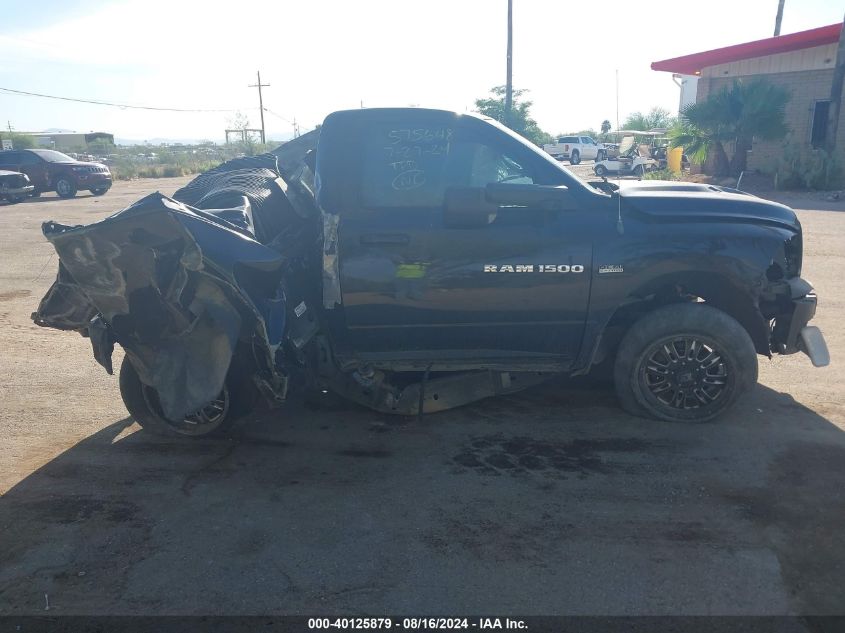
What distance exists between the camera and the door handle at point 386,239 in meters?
4.40

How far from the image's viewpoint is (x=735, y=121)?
2205 centimetres

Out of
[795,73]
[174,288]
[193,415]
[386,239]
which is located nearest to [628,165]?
[795,73]

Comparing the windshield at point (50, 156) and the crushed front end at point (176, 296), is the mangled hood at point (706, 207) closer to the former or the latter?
the crushed front end at point (176, 296)

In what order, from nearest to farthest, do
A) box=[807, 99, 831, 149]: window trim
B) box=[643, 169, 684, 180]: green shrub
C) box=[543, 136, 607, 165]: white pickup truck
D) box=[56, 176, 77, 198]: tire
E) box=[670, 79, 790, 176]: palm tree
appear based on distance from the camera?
box=[670, 79, 790, 176]: palm tree < box=[807, 99, 831, 149]: window trim < box=[56, 176, 77, 198]: tire < box=[643, 169, 684, 180]: green shrub < box=[543, 136, 607, 165]: white pickup truck

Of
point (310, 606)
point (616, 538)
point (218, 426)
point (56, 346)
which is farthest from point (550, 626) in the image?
point (56, 346)

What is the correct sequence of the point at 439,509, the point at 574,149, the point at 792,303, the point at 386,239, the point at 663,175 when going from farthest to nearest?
the point at 574,149, the point at 663,175, the point at 792,303, the point at 386,239, the point at 439,509

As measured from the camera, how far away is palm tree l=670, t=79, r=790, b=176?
21.5 m

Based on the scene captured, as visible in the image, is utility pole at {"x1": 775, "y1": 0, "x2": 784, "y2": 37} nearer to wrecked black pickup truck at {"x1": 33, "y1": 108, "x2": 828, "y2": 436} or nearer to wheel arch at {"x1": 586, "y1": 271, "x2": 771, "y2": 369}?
wrecked black pickup truck at {"x1": 33, "y1": 108, "x2": 828, "y2": 436}

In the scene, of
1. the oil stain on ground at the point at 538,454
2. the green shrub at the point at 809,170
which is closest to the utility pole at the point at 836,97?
the green shrub at the point at 809,170

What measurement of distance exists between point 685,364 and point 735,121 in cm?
2042

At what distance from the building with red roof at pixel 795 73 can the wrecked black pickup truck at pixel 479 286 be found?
19.3m

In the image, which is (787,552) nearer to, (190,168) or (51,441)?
(51,441)

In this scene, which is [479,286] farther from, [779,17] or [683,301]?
[779,17]

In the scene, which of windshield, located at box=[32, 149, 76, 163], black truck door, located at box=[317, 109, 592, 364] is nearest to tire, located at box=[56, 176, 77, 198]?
windshield, located at box=[32, 149, 76, 163]
